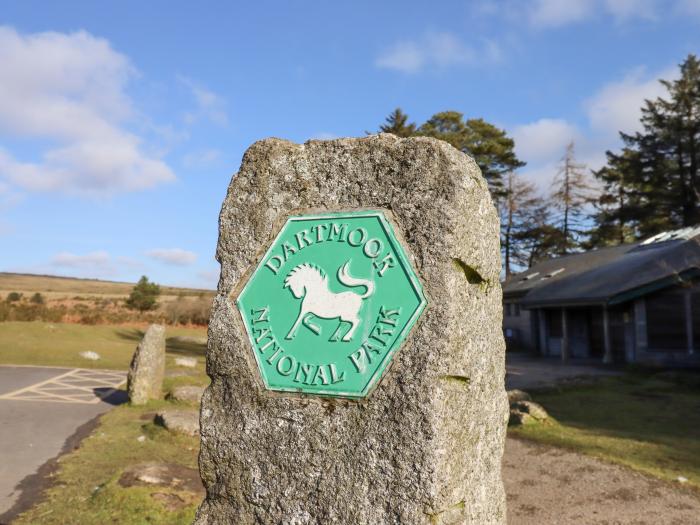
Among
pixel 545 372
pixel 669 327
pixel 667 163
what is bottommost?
pixel 545 372

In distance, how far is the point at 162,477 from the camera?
617 centimetres

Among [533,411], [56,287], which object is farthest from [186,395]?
[56,287]

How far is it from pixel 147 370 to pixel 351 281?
31.4 feet

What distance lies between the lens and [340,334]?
307cm

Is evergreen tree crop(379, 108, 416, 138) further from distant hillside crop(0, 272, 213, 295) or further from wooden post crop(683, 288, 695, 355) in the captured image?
distant hillside crop(0, 272, 213, 295)

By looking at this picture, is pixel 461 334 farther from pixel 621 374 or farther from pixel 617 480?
pixel 621 374

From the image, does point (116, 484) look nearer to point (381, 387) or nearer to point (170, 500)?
point (170, 500)

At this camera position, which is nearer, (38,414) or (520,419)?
(520,419)

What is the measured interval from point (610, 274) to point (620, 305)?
1859 millimetres

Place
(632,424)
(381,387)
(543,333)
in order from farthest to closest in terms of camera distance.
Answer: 1. (543,333)
2. (632,424)
3. (381,387)

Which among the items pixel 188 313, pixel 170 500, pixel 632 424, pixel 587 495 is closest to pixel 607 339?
pixel 632 424

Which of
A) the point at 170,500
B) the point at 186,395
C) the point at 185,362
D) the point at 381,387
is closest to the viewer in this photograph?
the point at 381,387

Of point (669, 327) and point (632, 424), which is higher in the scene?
point (669, 327)

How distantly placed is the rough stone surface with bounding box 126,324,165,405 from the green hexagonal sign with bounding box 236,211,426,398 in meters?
9.08
